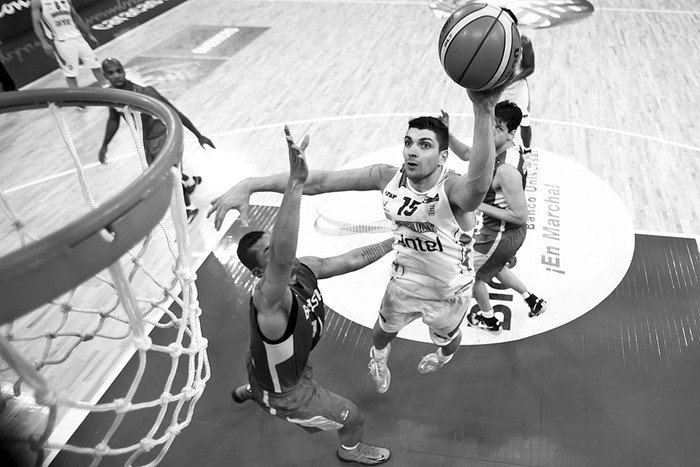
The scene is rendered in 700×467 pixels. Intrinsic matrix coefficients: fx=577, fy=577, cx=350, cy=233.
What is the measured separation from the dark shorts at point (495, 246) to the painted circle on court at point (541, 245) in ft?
2.23

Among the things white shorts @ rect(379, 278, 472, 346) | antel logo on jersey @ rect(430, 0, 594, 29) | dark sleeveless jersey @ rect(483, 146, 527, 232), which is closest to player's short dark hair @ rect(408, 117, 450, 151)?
dark sleeveless jersey @ rect(483, 146, 527, 232)

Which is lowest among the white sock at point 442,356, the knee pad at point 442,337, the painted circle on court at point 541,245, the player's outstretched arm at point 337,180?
the painted circle on court at point 541,245

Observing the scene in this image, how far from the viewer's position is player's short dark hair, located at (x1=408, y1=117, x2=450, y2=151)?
311 cm

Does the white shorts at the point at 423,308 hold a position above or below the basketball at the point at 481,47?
below

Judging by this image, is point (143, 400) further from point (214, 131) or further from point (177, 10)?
point (177, 10)

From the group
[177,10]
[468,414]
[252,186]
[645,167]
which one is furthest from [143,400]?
[177,10]

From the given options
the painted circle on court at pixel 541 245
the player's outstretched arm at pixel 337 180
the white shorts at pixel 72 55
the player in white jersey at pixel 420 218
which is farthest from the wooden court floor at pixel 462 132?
the player's outstretched arm at pixel 337 180

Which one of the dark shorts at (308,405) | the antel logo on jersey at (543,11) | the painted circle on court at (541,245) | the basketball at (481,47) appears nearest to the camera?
the basketball at (481,47)

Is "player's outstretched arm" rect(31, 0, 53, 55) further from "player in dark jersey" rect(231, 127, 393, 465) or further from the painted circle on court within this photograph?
"player in dark jersey" rect(231, 127, 393, 465)

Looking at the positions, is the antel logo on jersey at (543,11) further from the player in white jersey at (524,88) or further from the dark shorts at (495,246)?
the dark shorts at (495,246)

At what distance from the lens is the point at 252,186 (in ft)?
9.75

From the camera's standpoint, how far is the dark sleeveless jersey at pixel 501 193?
3.68 metres

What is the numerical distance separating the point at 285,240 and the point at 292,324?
0.58 m

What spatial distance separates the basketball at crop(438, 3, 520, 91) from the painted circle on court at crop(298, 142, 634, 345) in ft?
7.37
